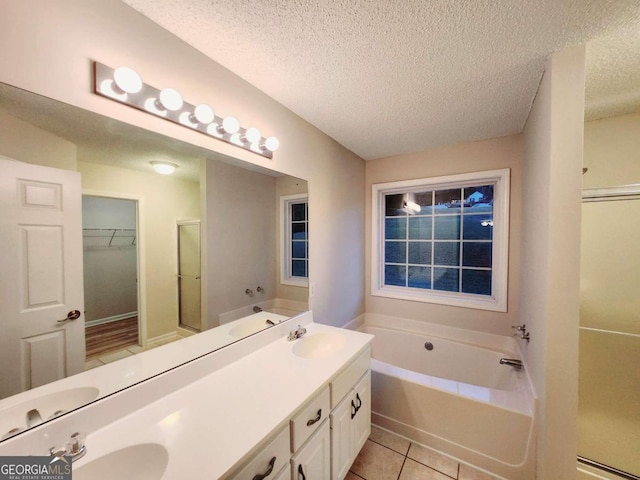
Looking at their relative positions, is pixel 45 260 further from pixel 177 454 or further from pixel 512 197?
pixel 512 197

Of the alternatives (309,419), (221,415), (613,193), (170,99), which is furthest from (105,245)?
(613,193)

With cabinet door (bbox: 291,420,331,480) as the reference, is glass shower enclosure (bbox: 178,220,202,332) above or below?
above

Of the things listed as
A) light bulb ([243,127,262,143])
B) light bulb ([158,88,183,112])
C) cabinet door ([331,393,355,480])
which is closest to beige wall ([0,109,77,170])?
light bulb ([158,88,183,112])

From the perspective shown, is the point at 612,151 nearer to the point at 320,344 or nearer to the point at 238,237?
the point at 320,344

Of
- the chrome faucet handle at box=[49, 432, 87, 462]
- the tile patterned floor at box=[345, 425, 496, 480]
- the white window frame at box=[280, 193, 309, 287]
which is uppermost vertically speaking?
the white window frame at box=[280, 193, 309, 287]

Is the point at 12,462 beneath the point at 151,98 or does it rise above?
beneath

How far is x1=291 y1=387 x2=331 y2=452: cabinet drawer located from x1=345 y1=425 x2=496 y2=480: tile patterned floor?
0.78 metres

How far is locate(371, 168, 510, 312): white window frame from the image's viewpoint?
85.0 inches

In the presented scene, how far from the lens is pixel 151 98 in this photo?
3.23 feet

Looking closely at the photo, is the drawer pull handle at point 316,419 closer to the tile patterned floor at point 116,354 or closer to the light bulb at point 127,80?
the tile patterned floor at point 116,354

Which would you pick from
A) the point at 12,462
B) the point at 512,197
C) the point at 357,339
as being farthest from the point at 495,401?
the point at 12,462

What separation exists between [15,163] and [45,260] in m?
0.29

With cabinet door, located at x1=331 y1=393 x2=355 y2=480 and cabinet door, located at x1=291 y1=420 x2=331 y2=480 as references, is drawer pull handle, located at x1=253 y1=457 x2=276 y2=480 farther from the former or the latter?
cabinet door, located at x1=331 y1=393 x2=355 y2=480

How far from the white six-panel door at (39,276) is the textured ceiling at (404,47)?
793 mm
